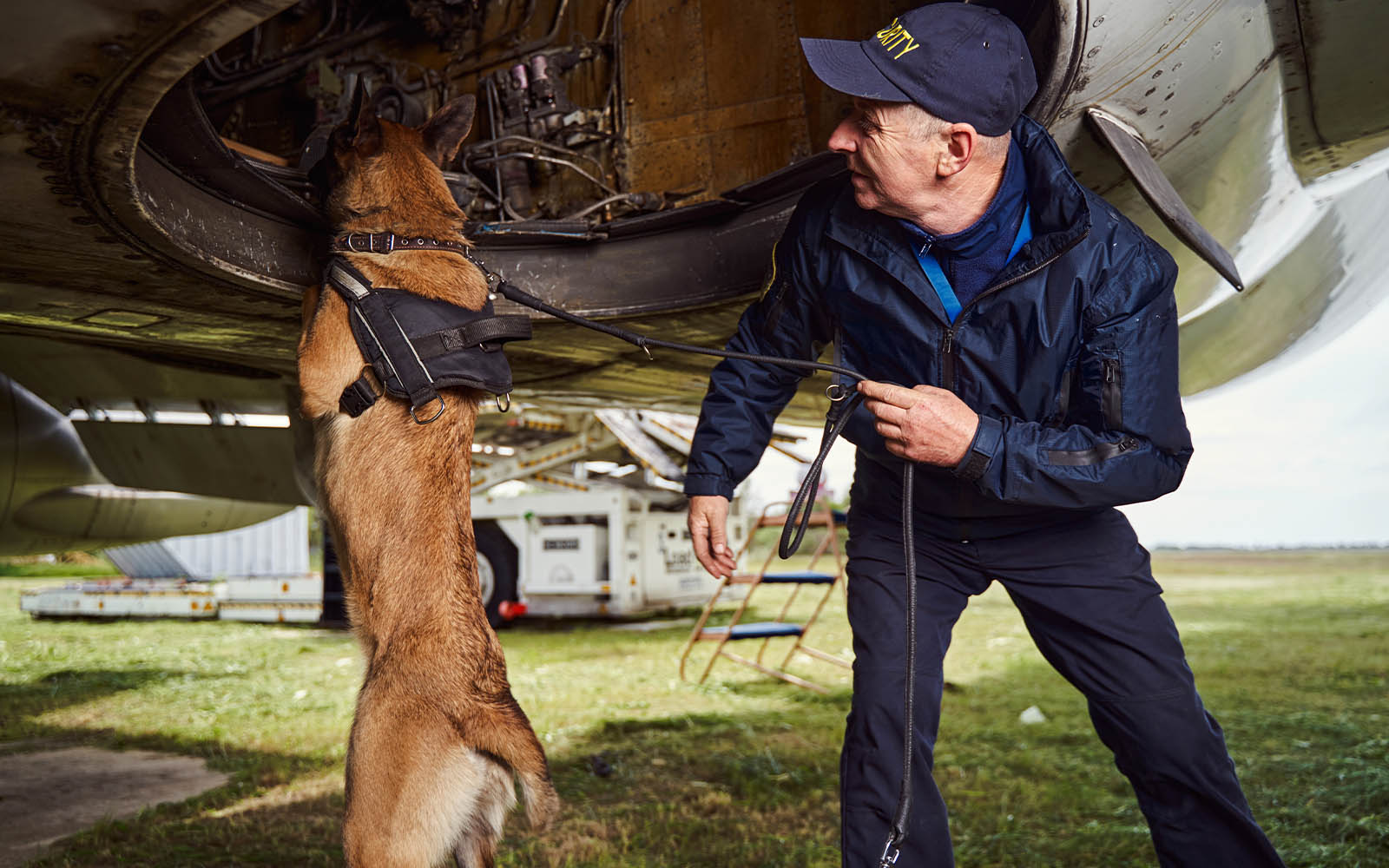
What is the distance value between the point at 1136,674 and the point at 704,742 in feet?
10.1

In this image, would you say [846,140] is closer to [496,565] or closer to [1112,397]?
[1112,397]

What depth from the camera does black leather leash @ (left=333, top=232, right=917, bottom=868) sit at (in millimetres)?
1781

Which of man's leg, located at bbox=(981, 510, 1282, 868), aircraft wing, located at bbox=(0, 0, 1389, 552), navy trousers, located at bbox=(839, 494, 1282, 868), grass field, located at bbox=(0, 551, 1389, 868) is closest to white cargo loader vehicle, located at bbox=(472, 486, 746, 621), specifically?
grass field, located at bbox=(0, 551, 1389, 868)

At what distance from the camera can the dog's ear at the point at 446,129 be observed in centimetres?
222

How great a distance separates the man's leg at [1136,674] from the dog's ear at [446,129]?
57.4 inches

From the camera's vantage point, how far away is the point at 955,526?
197 cm

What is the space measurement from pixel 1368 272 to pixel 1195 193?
101 inches

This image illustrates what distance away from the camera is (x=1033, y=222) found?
1.88 meters

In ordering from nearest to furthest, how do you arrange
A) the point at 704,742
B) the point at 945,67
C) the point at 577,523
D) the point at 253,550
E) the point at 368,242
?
the point at 945,67 < the point at 368,242 < the point at 704,742 < the point at 577,523 < the point at 253,550

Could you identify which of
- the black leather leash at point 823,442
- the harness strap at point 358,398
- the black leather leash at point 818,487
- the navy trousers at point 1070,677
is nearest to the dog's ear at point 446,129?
the black leather leash at point 823,442

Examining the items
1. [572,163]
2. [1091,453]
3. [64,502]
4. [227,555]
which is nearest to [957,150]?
[1091,453]

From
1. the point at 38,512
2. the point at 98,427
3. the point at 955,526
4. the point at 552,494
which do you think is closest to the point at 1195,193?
the point at 955,526

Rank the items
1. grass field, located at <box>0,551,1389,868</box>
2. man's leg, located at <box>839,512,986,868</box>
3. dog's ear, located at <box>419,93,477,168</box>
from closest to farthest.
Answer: man's leg, located at <box>839,512,986,868</box> → dog's ear, located at <box>419,93,477,168</box> → grass field, located at <box>0,551,1389,868</box>

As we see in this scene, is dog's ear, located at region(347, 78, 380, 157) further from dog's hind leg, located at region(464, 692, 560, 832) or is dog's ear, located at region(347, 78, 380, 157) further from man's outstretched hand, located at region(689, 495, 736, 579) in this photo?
dog's hind leg, located at region(464, 692, 560, 832)
